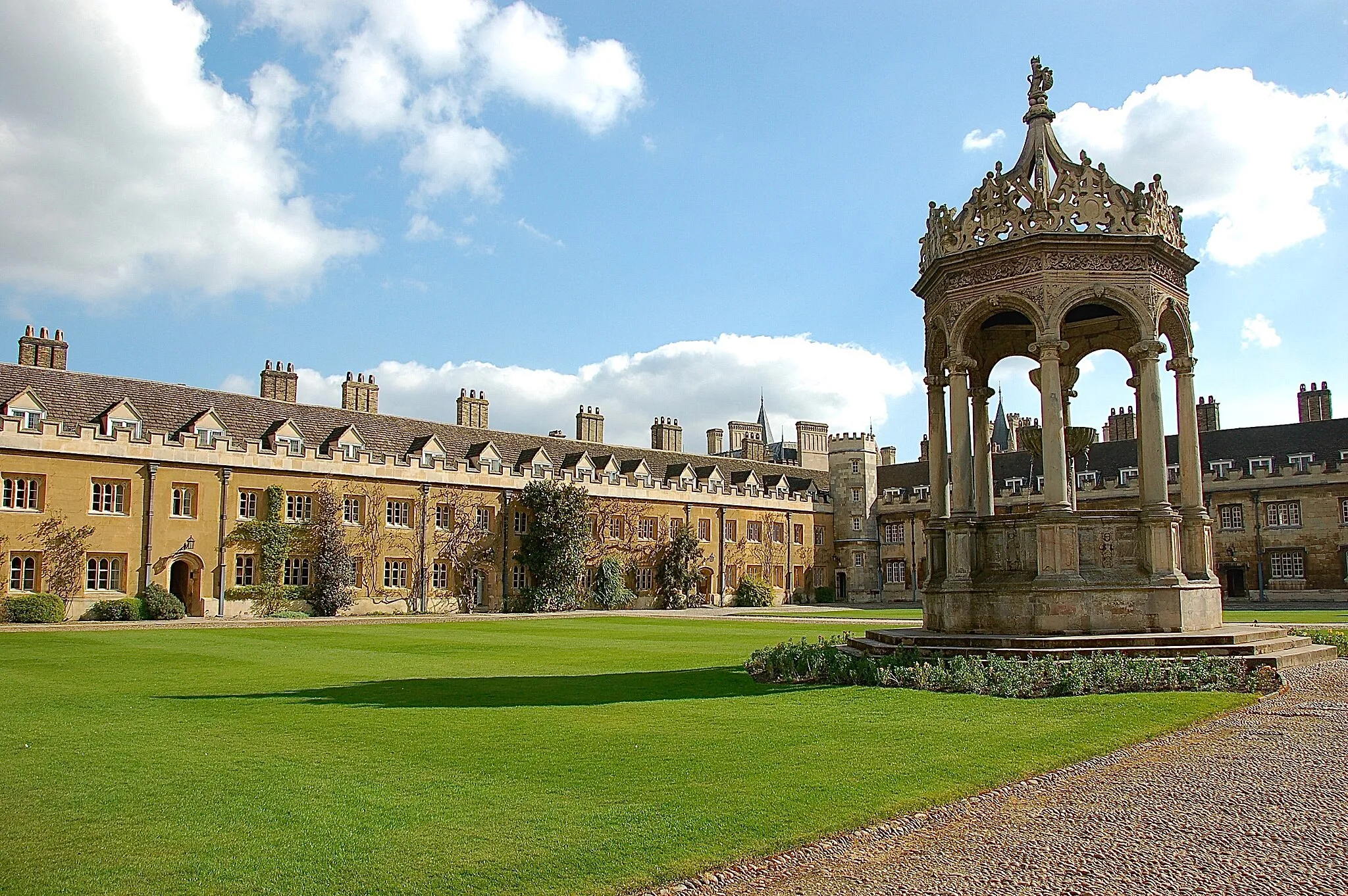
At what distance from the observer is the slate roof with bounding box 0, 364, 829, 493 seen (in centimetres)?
3562

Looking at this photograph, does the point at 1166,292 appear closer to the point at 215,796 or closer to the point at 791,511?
the point at 215,796

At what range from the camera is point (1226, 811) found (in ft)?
19.7

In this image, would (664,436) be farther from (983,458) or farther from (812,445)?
(983,458)

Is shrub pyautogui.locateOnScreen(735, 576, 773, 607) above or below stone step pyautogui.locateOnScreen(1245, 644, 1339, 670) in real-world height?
below

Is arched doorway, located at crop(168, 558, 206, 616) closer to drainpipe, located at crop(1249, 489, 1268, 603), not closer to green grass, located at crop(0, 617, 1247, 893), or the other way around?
green grass, located at crop(0, 617, 1247, 893)

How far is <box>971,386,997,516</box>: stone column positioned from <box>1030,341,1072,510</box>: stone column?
2.22 meters

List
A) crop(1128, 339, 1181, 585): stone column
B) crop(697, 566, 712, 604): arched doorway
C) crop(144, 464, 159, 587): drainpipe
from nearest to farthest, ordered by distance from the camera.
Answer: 1. crop(1128, 339, 1181, 585): stone column
2. crop(144, 464, 159, 587): drainpipe
3. crop(697, 566, 712, 604): arched doorway

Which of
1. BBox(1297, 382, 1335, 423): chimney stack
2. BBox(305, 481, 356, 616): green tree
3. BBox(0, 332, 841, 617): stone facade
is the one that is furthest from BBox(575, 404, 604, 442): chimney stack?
BBox(1297, 382, 1335, 423): chimney stack

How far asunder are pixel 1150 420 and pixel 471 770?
419 inches

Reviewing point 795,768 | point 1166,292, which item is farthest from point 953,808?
point 1166,292

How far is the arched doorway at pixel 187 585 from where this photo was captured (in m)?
36.1

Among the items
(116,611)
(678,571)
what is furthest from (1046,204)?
(678,571)

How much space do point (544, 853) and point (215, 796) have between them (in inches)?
105

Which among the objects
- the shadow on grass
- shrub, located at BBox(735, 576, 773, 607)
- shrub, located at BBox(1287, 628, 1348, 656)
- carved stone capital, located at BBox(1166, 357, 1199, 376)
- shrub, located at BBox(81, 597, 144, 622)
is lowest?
shrub, located at BBox(735, 576, 773, 607)
